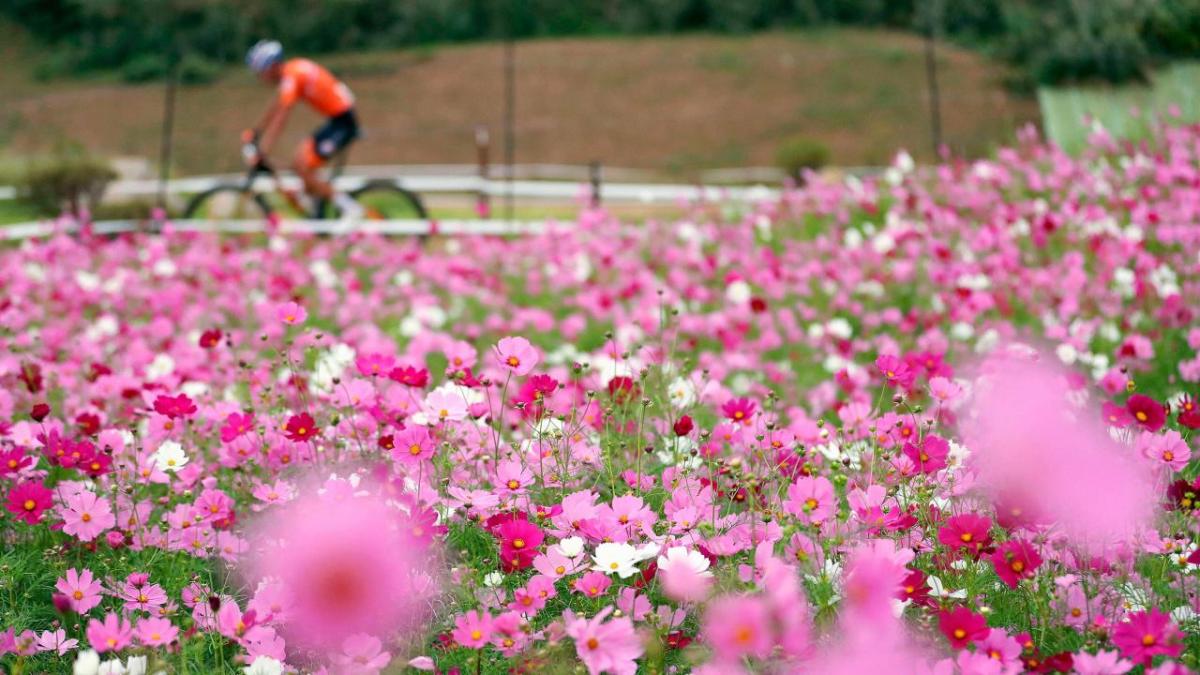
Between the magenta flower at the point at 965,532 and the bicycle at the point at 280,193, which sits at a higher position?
the magenta flower at the point at 965,532

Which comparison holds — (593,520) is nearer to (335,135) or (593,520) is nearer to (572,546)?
(572,546)

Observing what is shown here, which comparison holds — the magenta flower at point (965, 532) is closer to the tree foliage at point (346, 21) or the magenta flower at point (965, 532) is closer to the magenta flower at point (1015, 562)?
the magenta flower at point (1015, 562)

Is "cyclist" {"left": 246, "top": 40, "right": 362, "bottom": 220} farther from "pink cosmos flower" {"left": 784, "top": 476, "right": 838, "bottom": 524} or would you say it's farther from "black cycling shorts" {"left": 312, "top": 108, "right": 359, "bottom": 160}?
"pink cosmos flower" {"left": 784, "top": 476, "right": 838, "bottom": 524}

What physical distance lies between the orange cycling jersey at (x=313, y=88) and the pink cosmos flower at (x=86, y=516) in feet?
19.8

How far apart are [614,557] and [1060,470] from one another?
73 cm

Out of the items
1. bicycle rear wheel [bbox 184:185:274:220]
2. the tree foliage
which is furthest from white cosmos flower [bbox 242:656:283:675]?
the tree foliage

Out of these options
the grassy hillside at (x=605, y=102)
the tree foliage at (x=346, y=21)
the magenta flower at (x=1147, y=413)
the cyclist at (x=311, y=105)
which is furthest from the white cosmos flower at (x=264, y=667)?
the tree foliage at (x=346, y=21)

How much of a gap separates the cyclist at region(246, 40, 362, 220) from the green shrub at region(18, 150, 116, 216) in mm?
3263

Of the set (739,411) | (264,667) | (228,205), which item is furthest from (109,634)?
(228,205)

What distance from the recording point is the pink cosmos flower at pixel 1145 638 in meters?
1.54

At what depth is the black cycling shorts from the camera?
27.0 feet

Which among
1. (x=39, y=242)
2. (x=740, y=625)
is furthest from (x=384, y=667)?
(x=39, y=242)

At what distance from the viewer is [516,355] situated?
2.07 meters

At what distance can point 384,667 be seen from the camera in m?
1.79
